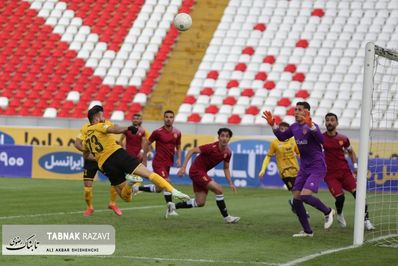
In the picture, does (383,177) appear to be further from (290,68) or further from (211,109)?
(290,68)

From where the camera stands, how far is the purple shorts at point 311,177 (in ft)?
50.3

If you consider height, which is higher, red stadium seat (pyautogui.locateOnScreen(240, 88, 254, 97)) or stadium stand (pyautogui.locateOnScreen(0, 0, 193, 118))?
stadium stand (pyautogui.locateOnScreen(0, 0, 193, 118))

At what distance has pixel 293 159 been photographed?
2045cm

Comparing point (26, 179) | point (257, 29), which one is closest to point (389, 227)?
point (26, 179)

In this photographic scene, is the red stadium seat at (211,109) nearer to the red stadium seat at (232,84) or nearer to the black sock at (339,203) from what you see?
the red stadium seat at (232,84)

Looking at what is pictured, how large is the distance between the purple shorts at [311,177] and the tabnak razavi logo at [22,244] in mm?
5081

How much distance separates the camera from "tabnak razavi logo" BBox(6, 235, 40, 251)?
39.2 feet

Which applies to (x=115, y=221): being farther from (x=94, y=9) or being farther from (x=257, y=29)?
(x=94, y=9)

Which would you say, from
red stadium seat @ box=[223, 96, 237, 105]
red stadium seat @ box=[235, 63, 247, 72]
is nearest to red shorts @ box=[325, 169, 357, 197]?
red stadium seat @ box=[223, 96, 237, 105]

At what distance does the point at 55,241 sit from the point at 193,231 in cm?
340

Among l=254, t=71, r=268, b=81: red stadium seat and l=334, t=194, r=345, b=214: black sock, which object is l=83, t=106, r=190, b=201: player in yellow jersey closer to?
l=334, t=194, r=345, b=214: black sock

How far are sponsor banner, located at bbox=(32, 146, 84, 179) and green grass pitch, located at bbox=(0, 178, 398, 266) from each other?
6697mm

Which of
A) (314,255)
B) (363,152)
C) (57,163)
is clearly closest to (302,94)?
(57,163)

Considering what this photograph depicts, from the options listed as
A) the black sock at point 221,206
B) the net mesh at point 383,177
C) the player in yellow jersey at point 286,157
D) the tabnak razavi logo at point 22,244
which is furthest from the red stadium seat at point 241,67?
the tabnak razavi logo at point 22,244
